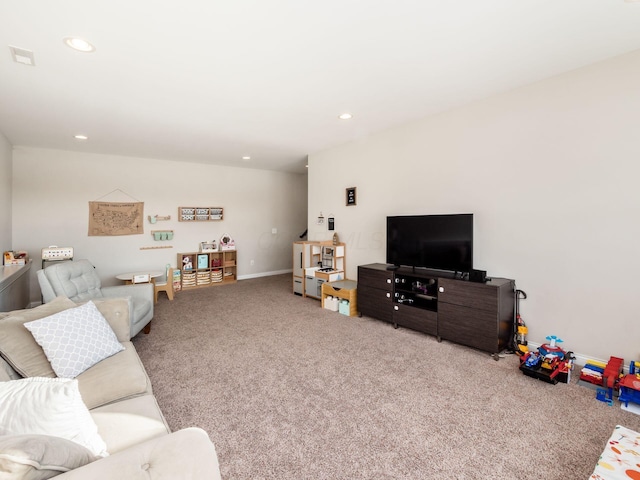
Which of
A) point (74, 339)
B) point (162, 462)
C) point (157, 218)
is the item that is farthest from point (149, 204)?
point (162, 462)

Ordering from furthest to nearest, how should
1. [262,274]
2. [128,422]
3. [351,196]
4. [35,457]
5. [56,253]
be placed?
[262,274] < [351,196] < [56,253] < [128,422] < [35,457]

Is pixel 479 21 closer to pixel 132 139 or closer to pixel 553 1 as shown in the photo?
pixel 553 1

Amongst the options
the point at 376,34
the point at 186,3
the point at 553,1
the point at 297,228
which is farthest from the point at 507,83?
the point at 297,228

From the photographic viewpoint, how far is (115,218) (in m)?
5.36

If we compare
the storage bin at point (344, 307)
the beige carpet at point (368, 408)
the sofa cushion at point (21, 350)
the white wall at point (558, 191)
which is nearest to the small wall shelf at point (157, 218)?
the beige carpet at point (368, 408)

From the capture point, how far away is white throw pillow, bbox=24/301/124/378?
1670 millimetres

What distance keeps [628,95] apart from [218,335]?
14.2 feet

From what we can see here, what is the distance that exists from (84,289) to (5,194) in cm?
248

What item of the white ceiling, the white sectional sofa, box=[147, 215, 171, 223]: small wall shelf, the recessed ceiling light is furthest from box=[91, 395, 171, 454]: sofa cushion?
box=[147, 215, 171, 223]: small wall shelf

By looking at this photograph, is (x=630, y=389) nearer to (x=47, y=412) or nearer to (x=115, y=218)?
(x=47, y=412)

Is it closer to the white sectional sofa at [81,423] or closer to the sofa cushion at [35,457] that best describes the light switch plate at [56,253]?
the white sectional sofa at [81,423]

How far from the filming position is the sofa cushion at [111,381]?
1546 millimetres

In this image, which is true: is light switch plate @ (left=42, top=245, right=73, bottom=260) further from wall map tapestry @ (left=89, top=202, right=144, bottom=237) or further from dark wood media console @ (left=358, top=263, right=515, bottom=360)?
dark wood media console @ (left=358, top=263, right=515, bottom=360)

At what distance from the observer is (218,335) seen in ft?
11.3
